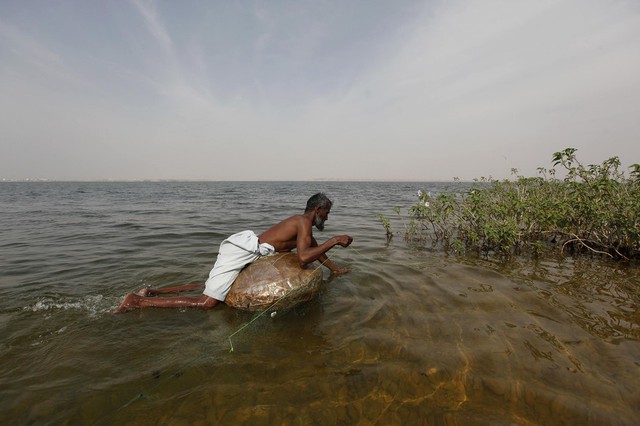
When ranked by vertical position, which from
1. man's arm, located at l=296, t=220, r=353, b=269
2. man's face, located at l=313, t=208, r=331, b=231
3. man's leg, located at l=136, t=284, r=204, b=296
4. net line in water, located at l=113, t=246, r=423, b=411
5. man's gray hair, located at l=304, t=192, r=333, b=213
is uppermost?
man's gray hair, located at l=304, t=192, r=333, b=213

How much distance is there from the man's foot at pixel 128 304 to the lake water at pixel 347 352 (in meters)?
0.10

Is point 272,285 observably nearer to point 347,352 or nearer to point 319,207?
point 319,207

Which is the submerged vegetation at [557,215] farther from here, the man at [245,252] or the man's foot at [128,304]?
the man's foot at [128,304]

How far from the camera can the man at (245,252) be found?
4684mm

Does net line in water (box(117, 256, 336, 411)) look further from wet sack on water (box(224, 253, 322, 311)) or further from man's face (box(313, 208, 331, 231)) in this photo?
man's face (box(313, 208, 331, 231))

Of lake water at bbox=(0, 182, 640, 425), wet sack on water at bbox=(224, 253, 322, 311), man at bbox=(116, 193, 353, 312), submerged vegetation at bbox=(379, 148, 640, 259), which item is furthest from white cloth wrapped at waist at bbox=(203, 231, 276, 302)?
submerged vegetation at bbox=(379, 148, 640, 259)

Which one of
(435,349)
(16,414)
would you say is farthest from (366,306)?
(16,414)

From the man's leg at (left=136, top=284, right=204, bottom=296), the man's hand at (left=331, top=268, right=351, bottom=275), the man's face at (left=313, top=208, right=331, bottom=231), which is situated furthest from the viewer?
the man's hand at (left=331, top=268, right=351, bottom=275)

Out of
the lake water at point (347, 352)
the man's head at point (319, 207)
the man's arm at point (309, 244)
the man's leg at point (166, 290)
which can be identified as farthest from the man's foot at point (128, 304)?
the man's head at point (319, 207)

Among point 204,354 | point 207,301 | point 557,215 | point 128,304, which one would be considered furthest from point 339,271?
point 557,215

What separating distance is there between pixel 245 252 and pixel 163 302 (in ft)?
4.62

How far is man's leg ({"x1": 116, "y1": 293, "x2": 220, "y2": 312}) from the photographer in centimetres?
455

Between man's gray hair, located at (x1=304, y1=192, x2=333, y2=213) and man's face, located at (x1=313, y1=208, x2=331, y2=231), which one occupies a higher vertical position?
man's gray hair, located at (x1=304, y1=192, x2=333, y2=213)

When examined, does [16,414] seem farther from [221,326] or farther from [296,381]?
[296,381]
